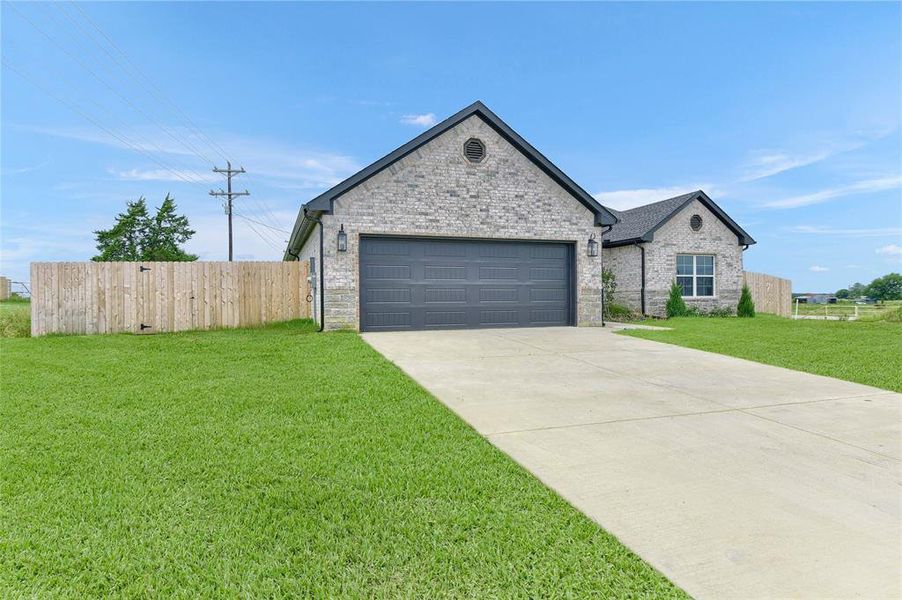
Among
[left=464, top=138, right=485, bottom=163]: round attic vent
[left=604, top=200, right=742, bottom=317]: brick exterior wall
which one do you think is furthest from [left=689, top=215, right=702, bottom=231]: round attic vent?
[left=464, top=138, right=485, bottom=163]: round attic vent

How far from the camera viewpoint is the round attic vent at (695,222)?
60.0 ft

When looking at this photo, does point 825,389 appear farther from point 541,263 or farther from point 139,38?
point 139,38

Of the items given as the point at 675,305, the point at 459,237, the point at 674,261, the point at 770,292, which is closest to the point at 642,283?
the point at 675,305

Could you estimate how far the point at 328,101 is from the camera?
16.6 metres

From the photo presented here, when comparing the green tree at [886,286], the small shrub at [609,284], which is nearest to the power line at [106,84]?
the small shrub at [609,284]

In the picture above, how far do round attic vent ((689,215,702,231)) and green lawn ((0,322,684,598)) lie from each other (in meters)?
16.8

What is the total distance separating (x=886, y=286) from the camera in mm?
59188

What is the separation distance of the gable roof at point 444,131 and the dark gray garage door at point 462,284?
1328 millimetres

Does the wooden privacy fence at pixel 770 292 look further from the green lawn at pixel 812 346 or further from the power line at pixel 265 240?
the power line at pixel 265 240

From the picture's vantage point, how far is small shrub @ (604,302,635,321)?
17672mm

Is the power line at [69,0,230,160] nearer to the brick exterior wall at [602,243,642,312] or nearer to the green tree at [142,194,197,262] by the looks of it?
the green tree at [142,194,197,262]

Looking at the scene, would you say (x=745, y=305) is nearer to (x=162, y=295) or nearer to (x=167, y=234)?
(x=162, y=295)

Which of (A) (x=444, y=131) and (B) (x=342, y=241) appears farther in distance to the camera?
(A) (x=444, y=131)

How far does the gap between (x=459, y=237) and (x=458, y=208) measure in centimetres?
76
